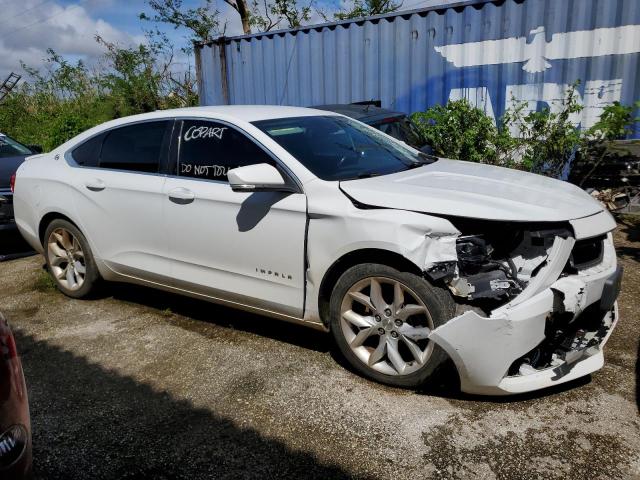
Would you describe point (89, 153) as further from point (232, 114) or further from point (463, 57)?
point (463, 57)

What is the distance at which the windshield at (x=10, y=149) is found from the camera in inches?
308

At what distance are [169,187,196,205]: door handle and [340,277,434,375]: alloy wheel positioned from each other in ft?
4.38

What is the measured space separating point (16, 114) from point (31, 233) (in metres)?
16.3

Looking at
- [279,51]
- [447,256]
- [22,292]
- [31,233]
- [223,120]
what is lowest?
[22,292]

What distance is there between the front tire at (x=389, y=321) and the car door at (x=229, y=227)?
34 centimetres

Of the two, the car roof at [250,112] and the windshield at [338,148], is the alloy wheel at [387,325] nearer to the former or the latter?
the windshield at [338,148]

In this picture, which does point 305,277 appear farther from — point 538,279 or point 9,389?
point 9,389

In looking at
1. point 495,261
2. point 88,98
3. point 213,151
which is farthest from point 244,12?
point 495,261

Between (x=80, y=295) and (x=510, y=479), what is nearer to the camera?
(x=510, y=479)

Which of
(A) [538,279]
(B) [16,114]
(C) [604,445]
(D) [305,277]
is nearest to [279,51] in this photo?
(D) [305,277]

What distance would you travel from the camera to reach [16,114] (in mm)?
18656

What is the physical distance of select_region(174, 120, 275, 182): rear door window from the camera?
3572 millimetres

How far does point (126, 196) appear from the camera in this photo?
4.10 meters

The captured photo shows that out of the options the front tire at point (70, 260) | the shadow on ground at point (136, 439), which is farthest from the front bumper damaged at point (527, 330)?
the front tire at point (70, 260)
